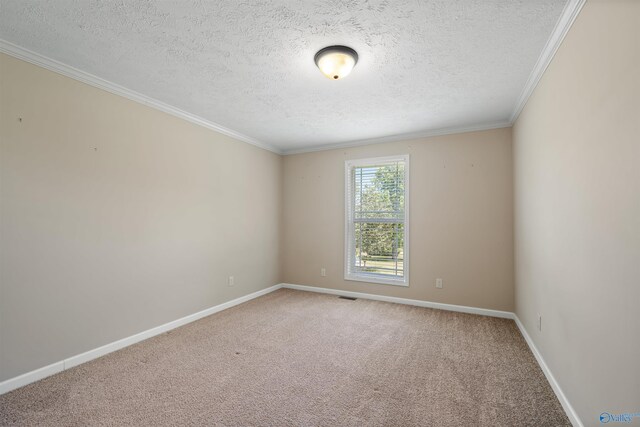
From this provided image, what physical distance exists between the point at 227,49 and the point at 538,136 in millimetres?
2656

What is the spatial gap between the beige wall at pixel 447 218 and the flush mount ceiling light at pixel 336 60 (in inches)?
93.4

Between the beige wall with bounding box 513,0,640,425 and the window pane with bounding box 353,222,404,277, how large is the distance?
207 cm

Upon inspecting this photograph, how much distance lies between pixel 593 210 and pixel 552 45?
1284 millimetres

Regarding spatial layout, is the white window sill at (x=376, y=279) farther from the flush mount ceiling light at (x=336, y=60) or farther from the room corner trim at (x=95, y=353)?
the flush mount ceiling light at (x=336, y=60)

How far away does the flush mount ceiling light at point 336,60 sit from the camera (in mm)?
2164

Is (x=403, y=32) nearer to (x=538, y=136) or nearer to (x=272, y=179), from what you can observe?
(x=538, y=136)

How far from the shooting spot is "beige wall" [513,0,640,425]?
124 cm

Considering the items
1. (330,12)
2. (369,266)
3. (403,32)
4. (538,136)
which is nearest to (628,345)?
(538,136)

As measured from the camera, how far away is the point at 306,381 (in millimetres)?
2297

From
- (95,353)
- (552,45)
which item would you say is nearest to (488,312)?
(552,45)

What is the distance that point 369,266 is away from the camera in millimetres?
4703

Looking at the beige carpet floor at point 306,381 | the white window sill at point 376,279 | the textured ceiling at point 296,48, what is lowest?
the beige carpet floor at point 306,381

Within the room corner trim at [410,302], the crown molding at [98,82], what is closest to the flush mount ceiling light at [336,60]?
the crown molding at [98,82]

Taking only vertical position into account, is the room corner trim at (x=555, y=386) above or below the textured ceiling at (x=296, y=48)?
below
